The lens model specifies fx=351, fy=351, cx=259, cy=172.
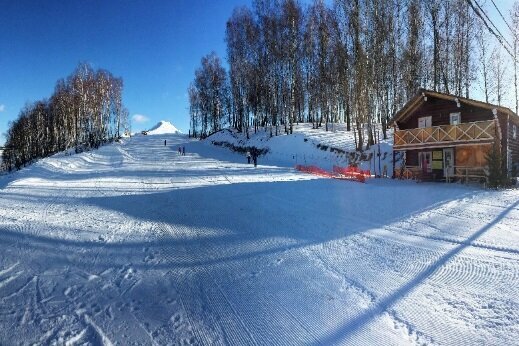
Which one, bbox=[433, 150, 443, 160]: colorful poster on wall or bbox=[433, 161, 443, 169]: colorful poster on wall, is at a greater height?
bbox=[433, 150, 443, 160]: colorful poster on wall

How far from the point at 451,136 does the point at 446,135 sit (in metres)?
0.30

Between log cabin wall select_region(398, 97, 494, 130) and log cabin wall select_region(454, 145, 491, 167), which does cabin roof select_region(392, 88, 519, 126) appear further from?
log cabin wall select_region(454, 145, 491, 167)

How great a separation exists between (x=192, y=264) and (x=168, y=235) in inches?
82.4

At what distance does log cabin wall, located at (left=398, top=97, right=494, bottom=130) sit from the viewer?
808 inches

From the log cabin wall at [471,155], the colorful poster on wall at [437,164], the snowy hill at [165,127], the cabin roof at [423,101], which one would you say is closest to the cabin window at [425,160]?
the colorful poster on wall at [437,164]

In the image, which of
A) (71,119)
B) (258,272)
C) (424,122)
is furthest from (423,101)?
(71,119)

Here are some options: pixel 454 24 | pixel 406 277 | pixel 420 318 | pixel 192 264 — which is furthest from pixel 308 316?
pixel 454 24

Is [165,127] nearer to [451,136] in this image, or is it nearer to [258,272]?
[451,136]

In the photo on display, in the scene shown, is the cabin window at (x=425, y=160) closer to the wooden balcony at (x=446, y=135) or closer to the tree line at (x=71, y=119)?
the wooden balcony at (x=446, y=135)

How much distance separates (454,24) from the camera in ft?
94.6

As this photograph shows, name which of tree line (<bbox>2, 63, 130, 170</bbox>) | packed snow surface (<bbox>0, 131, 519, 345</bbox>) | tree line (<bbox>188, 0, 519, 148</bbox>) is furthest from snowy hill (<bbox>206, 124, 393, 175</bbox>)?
tree line (<bbox>2, 63, 130, 170</bbox>)

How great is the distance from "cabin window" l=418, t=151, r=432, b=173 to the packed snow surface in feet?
35.6

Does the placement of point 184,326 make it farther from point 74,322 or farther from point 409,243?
Result: point 409,243

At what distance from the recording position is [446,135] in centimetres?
2055
